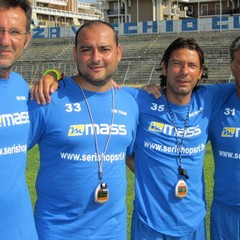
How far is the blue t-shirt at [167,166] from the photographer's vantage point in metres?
3.17

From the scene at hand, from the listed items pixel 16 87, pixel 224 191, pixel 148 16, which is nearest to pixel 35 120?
pixel 16 87

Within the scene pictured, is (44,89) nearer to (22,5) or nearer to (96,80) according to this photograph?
(96,80)

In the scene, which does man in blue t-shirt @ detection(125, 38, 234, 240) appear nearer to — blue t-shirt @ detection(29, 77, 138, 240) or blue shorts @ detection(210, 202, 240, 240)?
blue shorts @ detection(210, 202, 240, 240)

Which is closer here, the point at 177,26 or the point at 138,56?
the point at 138,56

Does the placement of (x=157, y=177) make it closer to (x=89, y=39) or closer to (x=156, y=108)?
(x=156, y=108)

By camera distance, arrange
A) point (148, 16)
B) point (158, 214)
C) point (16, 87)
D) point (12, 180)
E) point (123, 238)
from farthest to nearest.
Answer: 1. point (148, 16)
2. point (158, 214)
3. point (123, 238)
4. point (16, 87)
5. point (12, 180)

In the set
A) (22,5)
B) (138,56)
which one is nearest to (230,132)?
(22,5)

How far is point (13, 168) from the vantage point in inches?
100

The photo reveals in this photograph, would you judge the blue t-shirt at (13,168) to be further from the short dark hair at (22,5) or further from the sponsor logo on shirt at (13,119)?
the short dark hair at (22,5)

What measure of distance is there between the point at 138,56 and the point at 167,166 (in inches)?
1231

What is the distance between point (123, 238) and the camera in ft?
9.59

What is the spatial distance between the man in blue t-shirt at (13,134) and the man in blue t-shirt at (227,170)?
1321 millimetres

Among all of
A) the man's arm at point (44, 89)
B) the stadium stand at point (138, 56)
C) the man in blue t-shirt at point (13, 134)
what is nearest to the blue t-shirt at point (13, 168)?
the man in blue t-shirt at point (13, 134)

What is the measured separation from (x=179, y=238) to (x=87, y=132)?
3.22 ft
